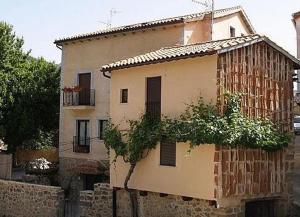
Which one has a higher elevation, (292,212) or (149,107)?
(149,107)

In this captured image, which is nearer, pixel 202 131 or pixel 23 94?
pixel 202 131

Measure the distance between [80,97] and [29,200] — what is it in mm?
6492

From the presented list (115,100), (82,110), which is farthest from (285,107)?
(82,110)

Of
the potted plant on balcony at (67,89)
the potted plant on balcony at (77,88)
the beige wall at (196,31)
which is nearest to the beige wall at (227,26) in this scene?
the beige wall at (196,31)

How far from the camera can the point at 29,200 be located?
70.2 ft

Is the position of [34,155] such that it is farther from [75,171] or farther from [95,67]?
[95,67]

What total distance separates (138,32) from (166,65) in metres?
6.75

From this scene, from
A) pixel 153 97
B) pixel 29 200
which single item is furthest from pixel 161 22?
pixel 29 200

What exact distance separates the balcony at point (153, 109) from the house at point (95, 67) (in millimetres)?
5345

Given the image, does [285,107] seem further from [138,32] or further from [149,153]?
[138,32]

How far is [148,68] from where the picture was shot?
17.2 m

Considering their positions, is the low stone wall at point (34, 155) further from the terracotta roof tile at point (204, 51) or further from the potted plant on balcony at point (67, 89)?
the terracotta roof tile at point (204, 51)

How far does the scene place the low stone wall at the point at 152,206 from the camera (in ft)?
50.3

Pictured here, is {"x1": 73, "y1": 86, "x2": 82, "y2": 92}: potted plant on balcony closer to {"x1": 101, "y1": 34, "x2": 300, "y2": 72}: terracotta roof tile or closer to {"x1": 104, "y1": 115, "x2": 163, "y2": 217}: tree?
{"x1": 101, "y1": 34, "x2": 300, "y2": 72}: terracotta roof tile
